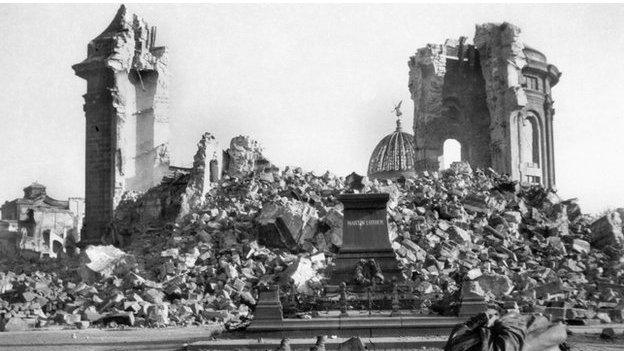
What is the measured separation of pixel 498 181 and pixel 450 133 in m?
5.20

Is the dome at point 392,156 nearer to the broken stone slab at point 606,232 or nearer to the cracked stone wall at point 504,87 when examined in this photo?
the cracked stone wall at point 504,87

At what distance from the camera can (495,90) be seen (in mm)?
30641

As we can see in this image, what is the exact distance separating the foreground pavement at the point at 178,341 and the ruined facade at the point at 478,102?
1579cm

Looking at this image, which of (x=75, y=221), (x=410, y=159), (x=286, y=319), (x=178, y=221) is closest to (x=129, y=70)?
(x=178, y=221)

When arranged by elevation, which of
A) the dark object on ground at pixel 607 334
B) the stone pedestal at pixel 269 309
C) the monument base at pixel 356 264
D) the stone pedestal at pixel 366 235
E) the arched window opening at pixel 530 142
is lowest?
the dark object on ground at pixel 607 334

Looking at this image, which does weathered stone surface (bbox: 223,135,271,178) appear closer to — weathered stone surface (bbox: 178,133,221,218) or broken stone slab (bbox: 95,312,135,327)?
weathered stone surface (bbox: 178,133,221,218)

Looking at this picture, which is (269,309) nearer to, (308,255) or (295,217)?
(308,255)

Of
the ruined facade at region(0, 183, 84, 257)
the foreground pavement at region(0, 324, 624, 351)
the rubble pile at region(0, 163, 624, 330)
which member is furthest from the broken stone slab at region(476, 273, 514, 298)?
the ruined facade at region(0, 183, 84, 257)

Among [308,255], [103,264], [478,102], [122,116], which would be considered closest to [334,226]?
[308,255]

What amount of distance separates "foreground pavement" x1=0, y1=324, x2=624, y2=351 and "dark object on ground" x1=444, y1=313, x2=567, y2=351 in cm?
485

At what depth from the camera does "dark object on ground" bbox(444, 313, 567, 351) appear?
368 centimetres

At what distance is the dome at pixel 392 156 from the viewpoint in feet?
122

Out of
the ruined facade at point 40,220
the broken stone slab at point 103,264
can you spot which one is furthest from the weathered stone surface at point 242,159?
the ruined facade at point 40,220

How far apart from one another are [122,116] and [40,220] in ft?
69.7
